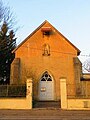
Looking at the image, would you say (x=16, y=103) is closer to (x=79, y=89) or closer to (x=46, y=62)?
(x=79, y=89)

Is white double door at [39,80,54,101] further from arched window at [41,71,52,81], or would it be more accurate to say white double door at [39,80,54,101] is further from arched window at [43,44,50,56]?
arched window at [43,44,50,56]

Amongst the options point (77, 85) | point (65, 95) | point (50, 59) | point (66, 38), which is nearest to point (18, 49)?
point (50, 59)

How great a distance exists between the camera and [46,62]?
1251 inches

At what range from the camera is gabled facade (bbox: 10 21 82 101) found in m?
30.8

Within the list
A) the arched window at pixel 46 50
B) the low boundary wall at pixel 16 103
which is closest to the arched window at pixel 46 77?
the arched window at pixel 46 50

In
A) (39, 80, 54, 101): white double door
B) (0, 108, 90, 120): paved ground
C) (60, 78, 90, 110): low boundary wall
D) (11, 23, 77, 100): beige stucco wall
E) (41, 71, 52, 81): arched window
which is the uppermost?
(11, 23, 77, 100): beige stucco wall

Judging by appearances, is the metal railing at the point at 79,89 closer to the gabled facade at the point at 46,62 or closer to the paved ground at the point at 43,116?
the gabled facade at the point at 46,62

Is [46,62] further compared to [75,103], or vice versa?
[46,62]

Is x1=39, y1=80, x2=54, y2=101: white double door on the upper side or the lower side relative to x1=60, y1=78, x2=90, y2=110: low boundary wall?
upper

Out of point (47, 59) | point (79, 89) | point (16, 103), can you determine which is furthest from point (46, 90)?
point (16, 103)

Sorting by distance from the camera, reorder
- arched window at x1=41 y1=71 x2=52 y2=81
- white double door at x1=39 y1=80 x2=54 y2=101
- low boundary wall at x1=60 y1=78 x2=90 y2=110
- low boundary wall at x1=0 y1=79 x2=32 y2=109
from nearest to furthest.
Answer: low boundary wall at x1=60 y1=78 x2=90 y2=110
low boundary wall at x1=0 y1=79 x2=32 y2=109
white double door at x1=39 y1=80 x2=54 y2=101
arched window at x1=41 y1=71 x2=52 y2=81

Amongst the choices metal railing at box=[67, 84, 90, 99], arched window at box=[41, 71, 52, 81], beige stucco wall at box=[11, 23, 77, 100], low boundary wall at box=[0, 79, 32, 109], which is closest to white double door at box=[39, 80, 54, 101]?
arched window at box=[41, 71, 52, 81]

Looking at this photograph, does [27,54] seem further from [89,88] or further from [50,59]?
[89,88]

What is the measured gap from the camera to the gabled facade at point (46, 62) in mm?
30812
